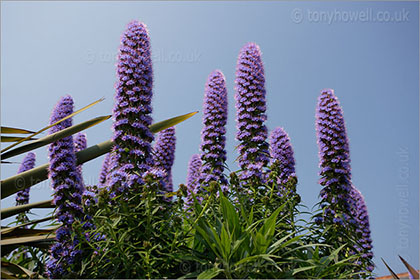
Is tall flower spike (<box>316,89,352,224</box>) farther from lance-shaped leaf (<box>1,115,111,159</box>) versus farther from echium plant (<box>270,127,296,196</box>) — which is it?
lance-shaped leaf (<box>1,115,111,159</box>)

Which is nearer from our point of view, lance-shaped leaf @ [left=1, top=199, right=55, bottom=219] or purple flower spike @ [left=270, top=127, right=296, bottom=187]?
lance-shaped leaf @ [left=1, top=199, right=55, bottom=219]

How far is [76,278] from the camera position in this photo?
3.56 meters

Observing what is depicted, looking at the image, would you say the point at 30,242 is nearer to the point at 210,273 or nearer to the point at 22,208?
the point at 22,208

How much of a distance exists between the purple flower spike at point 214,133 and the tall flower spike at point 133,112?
5.33ft

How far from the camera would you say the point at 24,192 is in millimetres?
6809

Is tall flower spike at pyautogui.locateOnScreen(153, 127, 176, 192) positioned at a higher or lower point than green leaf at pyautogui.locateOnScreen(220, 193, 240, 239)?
higher

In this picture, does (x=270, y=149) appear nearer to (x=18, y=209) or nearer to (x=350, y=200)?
(x=350, y=200)

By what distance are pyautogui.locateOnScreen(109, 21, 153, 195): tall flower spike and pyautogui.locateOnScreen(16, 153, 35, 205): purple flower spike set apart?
3.18 m

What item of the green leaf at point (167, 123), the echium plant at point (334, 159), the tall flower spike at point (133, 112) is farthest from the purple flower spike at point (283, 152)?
the tall flower spike at point (133, 112)

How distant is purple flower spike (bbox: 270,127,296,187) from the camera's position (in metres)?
6.02

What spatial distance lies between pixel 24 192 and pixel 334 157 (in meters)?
5.16

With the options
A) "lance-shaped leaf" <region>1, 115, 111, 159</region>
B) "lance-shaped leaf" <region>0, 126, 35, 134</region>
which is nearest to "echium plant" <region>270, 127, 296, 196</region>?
"lance-shaped leaf" <region>1, 115, 111, 159</region>

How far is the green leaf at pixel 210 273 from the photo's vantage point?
3092mm

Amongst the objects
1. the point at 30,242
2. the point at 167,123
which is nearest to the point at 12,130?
the point at 30,242
